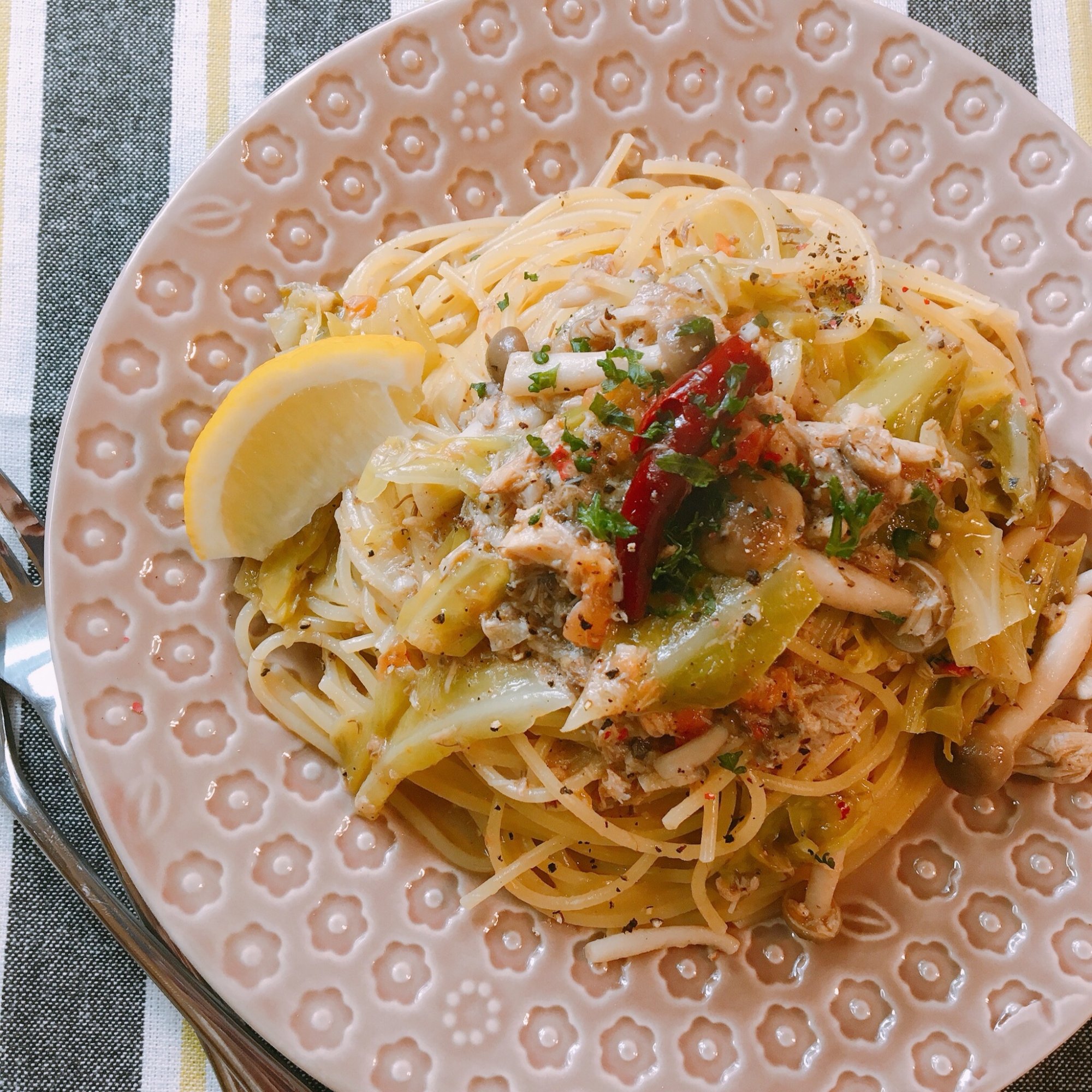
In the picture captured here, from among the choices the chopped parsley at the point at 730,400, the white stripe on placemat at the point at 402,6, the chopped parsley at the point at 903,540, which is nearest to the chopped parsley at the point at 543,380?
the chopped parsley at the point at 730,400

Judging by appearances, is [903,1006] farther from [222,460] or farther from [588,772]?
[222,460]

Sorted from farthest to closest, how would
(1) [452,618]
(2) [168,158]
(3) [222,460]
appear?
(2) [168,158]
(3) [222,460]
(1) [452,618]

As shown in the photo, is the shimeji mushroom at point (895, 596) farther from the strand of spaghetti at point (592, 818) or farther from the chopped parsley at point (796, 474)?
the strand of spaghetti at point (592, 818)

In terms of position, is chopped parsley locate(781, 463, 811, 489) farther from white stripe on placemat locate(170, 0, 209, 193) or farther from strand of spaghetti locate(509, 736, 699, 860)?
white stripe on placemat locate(170, 0, 209, 193)

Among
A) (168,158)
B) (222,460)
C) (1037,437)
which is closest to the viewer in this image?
(222,460)

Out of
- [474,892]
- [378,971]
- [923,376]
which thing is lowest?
[378,971]

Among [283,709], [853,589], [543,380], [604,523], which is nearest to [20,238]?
[283,709]

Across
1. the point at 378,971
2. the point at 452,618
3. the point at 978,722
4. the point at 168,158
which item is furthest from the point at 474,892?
the point at 168,158
